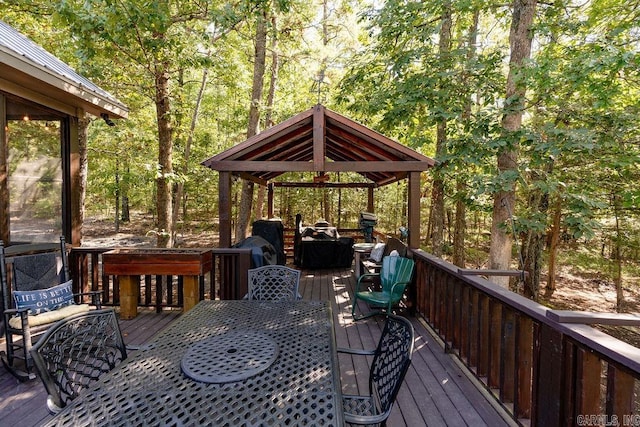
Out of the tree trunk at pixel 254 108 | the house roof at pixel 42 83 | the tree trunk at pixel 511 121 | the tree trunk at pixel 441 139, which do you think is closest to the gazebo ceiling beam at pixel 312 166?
the house roof at pixel 42 83

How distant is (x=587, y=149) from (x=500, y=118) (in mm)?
1559

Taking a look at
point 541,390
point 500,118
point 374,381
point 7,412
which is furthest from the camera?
point 500,118

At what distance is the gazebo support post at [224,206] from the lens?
15.5 feet

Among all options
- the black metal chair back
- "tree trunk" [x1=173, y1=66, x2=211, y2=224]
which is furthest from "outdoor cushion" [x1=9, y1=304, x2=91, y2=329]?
"tree trunk" [x1=173, y1=66, x2=211, y2=224]

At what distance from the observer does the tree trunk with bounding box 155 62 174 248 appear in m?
6.22

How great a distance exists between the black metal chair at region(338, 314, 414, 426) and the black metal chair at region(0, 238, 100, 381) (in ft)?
8.94

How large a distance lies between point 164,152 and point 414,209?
496 cm

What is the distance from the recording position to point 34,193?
13.0ft

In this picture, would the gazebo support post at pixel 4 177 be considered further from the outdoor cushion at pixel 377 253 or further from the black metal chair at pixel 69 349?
the outdoor cushion at pixel 377 253

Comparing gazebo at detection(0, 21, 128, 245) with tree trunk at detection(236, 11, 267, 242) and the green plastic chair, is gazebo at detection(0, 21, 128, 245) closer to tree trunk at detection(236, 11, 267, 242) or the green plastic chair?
the green plastic chair

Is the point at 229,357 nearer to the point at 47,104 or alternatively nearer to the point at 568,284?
the point at 47,104

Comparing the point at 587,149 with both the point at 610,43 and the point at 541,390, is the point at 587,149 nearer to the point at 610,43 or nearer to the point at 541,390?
the point at 610,43

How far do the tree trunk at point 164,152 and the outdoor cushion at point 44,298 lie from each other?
314cm

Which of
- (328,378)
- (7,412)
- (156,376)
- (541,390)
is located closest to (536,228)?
(541,390)
